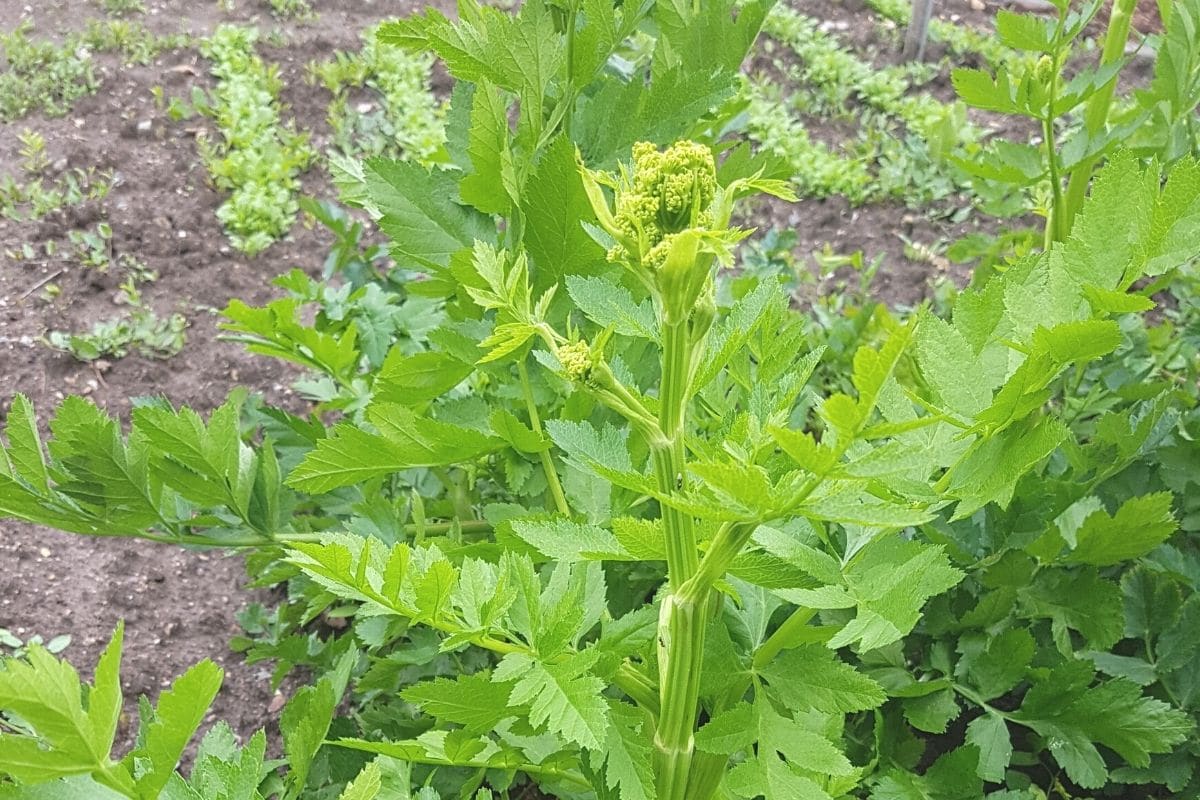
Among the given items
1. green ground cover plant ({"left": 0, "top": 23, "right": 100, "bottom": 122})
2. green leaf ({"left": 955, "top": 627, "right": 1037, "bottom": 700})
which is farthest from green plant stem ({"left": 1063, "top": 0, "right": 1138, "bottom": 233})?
green ground cover plant ({"left": 0, "top": 23, "right": 100, "bottom": 122})

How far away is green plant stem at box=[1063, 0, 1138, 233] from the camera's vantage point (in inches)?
52.0

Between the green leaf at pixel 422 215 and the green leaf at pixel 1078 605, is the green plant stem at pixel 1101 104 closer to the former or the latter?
the green leaf at pixel 1078 605

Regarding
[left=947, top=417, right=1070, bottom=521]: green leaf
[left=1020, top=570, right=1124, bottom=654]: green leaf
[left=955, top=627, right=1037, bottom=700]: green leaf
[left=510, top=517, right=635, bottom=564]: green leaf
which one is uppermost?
[left=947, top=417, right=1070, bottom=521]: green leaf

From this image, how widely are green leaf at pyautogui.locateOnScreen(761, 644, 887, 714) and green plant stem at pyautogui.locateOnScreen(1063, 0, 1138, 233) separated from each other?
804mm

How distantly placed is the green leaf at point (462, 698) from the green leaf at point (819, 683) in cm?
23

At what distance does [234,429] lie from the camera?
106 cm

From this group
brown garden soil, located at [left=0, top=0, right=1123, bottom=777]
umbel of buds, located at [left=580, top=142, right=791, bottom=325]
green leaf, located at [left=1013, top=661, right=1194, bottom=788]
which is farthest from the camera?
brown garden soil, located at [left=0, top=0, right=1123, bottom=777]

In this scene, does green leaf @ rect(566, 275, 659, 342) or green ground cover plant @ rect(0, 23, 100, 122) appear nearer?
green leaf @ rect(566, 275, 659, 342)

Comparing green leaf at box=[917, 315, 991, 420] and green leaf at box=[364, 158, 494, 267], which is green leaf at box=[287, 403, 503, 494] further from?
green leaf at box=[917, 315, 991, 420]

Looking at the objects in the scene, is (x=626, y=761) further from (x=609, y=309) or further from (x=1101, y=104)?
(x=1101, y=104)

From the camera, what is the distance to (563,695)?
0.68 m

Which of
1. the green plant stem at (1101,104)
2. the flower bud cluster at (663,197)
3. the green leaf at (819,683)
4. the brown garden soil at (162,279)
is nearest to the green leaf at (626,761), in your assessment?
the green leaf at (819,683)

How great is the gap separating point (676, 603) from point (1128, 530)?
640 millimetres

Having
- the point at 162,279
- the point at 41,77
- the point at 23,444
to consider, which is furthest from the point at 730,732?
the point at 41,77
